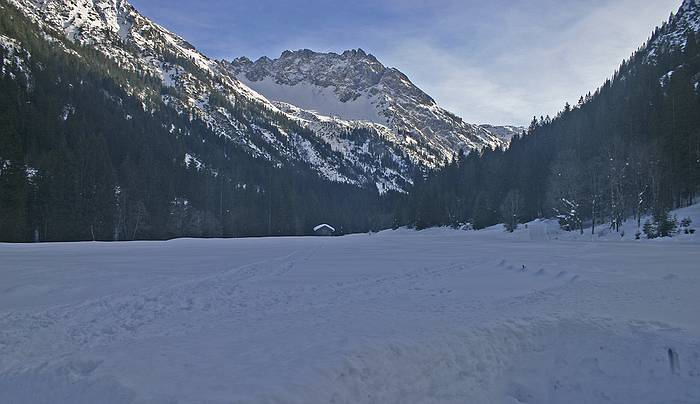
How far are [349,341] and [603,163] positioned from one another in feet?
189

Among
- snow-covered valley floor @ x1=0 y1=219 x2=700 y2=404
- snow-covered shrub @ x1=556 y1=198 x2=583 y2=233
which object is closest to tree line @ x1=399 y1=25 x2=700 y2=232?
snow-covered shrub @ x1=556 y1=198 x2=583 y2=233

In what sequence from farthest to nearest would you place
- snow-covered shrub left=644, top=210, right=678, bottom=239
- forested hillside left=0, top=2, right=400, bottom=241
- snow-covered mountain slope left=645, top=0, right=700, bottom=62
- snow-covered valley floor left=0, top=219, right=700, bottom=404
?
snow-covered mountain slope left=645, top=0, right=700, bottom=62 → forested hillside left=0, top=2, right=400, bottom=241 → snow-covered shrub left=644, top=210, right=678, bottom=239 → snow-covered valley floor left=0, top=219, right=700, bottom=404

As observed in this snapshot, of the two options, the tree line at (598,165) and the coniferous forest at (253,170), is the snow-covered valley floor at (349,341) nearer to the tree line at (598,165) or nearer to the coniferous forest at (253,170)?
→ the tree line at (598,165)

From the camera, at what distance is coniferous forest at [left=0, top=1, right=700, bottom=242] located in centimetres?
5306

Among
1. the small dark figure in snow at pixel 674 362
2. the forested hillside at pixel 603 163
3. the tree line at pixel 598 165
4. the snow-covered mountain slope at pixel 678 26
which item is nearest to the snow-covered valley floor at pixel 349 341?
the small dark figure in snow at pixel 674 362

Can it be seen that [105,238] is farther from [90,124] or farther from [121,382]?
[121,382]

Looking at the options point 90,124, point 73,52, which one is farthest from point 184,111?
point 90,124

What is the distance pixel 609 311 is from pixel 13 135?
70066 mm

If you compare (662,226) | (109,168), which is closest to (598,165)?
(662,226)

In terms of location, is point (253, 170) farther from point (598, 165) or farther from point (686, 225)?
point (686, 225)

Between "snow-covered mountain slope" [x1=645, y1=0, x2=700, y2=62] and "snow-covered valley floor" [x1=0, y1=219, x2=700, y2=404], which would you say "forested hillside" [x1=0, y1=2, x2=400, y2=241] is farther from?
"snow-covered mountain slope" [x1=645, y1=0, x2=700, y2=62]

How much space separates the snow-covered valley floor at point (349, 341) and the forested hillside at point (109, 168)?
1981 inches

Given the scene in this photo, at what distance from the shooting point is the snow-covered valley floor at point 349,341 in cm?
638

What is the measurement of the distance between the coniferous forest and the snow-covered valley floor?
3722 cm
